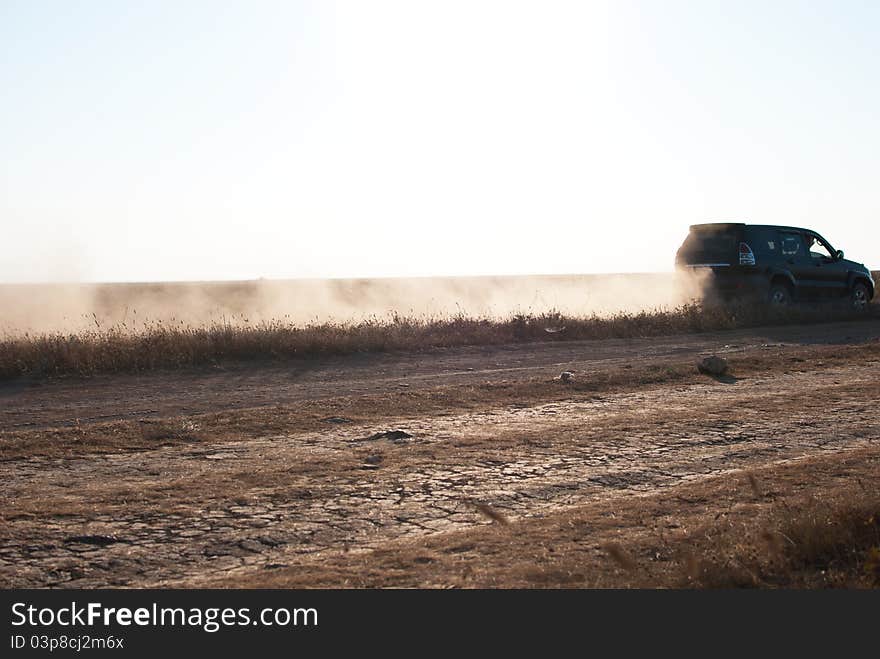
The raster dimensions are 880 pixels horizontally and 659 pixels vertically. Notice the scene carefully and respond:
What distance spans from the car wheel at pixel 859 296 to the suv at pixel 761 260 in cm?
111

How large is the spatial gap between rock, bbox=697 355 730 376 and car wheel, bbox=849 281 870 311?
1271 centimetres

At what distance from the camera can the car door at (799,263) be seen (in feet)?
70.2

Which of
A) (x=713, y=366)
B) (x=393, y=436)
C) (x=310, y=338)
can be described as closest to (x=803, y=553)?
(x=393, y=436)

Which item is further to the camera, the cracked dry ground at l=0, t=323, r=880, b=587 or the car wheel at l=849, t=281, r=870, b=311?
the car wheel at l=849, t=281, r=870, b=311

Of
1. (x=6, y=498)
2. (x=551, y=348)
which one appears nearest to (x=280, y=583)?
(x=6, y=498)

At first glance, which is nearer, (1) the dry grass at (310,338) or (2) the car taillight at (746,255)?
(1) the dry grass at (310,338)

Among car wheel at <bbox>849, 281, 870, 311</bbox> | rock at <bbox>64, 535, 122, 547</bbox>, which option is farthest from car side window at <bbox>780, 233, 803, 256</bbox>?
rock at <bbox>64, 535, 122, 547</bbox>

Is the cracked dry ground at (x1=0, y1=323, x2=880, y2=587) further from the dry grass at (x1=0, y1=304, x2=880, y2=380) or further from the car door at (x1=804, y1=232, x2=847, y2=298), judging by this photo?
the car door at (x1=804, y1=232, x2=847, y2=298)

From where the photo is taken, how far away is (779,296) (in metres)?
21.6

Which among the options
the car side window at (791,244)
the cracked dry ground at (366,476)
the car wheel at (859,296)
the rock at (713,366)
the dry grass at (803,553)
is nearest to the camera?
the dry grass at (803,553)

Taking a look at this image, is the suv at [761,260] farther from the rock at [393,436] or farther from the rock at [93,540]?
the rock at [93,540]

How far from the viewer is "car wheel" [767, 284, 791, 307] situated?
21.5 m

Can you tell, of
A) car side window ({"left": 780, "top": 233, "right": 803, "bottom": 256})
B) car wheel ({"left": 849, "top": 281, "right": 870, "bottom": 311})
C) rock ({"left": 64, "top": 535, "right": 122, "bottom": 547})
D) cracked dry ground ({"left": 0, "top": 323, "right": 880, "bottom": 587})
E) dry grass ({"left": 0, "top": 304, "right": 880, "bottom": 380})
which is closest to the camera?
cracked dry ground ({"left": 0, "top": 323, "right": 880, "bottom": 587})

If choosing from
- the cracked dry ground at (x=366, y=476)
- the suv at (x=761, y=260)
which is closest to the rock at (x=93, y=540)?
the cracked dry ground at (x=366, y=476)
